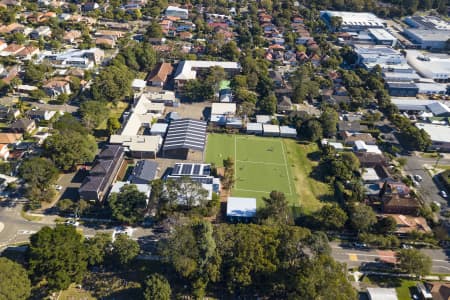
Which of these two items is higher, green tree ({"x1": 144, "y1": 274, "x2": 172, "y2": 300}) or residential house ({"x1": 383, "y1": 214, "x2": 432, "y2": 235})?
green tree ({"x1": 144, "y1": 274, "x2": 172, "y2": 300})

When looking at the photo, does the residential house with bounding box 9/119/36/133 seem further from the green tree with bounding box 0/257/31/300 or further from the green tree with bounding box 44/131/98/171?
the green tree with bounding box 0/257/31/300

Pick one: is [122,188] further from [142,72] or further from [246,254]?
[142,72]

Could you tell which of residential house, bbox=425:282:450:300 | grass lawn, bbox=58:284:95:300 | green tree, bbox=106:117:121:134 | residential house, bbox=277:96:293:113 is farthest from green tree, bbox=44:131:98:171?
residential house, bbox=425:282:450:300

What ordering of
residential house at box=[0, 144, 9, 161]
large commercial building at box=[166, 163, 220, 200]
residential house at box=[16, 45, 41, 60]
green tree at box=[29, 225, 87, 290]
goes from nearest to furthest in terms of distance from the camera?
green tree at box=[29, 225, 87, 290] → large commercial building at box=[166, 163, 220, 200] → residential house at box=[0, 144, 9, 161] → residential house at box=[16, 45, 41, 60]

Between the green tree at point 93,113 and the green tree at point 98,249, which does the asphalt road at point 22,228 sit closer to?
the green tree at point 98,249

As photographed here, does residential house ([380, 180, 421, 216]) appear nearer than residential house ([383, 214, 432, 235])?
No

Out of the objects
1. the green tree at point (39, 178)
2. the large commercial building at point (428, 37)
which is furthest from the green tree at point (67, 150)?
the large commercial building at point (428, 37)

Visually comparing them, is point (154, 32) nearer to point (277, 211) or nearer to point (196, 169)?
point (196, 169)
